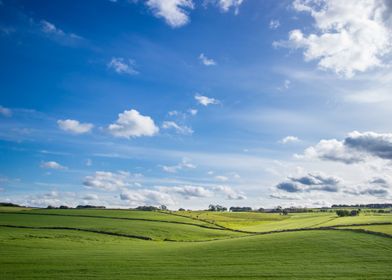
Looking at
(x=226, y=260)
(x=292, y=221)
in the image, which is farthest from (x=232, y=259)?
(x=292, y=221)

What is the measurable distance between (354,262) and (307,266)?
210 inches

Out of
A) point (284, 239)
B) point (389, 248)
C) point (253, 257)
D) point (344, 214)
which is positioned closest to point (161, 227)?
point (284, 239)

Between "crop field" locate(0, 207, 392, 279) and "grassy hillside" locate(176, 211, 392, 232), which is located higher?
"grassy hillside" locate(176, 211, 392, 232)

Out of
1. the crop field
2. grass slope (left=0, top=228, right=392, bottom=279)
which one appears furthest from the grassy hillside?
grass slope (left=0, top=228, right=392, bottom=279)

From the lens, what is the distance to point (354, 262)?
126 ft

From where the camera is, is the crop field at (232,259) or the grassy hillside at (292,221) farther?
the grassy hillside at (292,221)

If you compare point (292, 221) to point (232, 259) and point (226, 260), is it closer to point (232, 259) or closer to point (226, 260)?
point (232, 259)

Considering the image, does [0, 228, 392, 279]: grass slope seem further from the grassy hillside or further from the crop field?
the grassy hillside

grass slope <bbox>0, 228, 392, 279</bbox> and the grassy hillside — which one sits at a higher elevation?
the grassy hillside

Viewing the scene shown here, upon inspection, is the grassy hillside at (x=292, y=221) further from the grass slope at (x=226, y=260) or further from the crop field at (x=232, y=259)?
the grass slope at (x=226, y=260)

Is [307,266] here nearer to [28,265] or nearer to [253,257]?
[253,257]

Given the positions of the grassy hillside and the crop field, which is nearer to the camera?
the crop field

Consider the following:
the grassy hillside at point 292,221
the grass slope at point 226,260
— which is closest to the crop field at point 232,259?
the grass slope at point 226,260

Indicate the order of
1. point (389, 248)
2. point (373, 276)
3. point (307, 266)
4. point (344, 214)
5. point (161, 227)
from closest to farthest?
point (373, 276) → point (307, 266) → point (389, 248) → point (161, 227) → point (344, 214)
